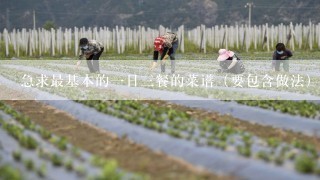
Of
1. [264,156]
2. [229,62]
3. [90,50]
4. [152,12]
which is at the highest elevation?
[152,12]

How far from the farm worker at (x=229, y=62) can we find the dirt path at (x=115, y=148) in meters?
7.85

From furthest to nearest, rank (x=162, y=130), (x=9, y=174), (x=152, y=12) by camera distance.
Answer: (x=152, y=12), (x=162, y=130), (x=9, y=174)

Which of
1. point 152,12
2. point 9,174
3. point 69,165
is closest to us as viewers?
point 9,174

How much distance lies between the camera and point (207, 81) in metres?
16.4

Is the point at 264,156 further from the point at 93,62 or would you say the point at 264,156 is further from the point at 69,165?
the point at 93,62

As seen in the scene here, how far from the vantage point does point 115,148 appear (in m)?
8.30

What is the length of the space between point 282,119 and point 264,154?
3163 mm

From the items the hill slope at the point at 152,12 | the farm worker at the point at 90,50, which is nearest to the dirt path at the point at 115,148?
the farm worker at the point at 90,50

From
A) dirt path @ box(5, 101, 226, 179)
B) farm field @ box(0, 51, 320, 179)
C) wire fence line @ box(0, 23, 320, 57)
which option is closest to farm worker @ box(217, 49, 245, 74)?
farm field @ box(0, 51, 320, 179)

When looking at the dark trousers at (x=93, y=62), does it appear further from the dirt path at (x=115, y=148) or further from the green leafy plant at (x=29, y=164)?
the green leafy plant at (x=29, y=164)

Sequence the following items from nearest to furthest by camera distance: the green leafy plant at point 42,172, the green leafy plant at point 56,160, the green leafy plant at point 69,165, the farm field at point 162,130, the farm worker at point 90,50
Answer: the green leafy plant at point 42,172 < the farm field at point 162,130 < the green leafy plant at point 69,165 < the green leafy plant at point 56,160 < the farm worker at point 90,50

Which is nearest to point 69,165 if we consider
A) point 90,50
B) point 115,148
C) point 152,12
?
point 115,148

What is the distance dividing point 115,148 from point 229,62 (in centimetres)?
1131

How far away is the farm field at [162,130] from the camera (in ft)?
21.9
